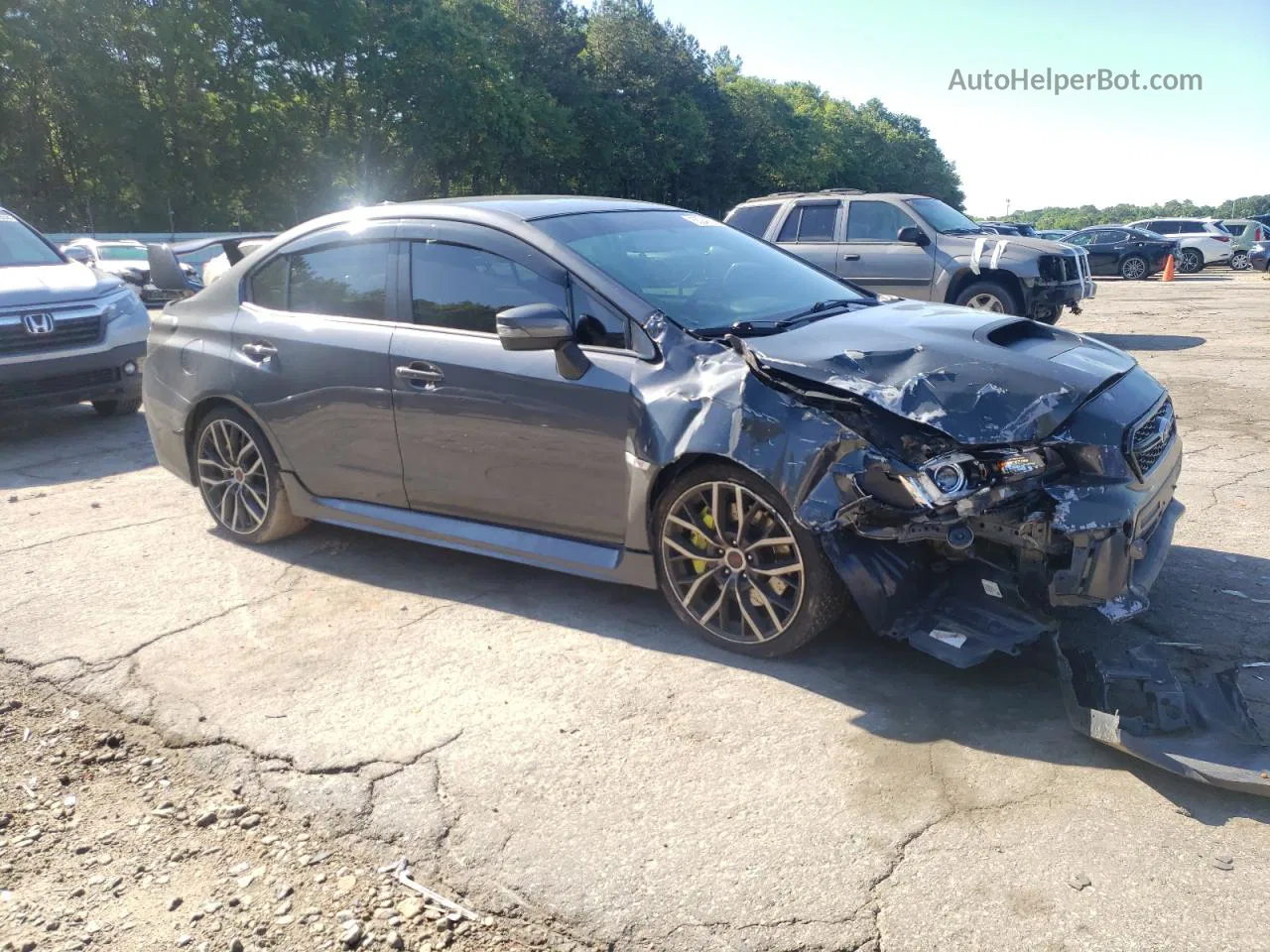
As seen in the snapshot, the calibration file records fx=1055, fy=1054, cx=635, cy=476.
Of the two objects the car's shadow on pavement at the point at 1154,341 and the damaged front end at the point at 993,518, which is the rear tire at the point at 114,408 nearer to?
the damaged front end at the point at 993,518

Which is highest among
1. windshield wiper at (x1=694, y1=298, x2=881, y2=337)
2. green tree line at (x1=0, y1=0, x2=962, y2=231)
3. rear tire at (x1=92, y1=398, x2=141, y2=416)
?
green tree line at (x1=0, y1=0, x2=962, y2=231)

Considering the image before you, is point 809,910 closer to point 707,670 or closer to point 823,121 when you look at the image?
point 707,670

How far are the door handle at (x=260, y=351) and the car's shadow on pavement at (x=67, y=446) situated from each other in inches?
108

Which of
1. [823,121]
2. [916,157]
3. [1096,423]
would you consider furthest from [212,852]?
[916,157]

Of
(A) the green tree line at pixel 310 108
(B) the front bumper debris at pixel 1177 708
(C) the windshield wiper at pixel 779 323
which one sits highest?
(A) the green tree line at pixel 310 108

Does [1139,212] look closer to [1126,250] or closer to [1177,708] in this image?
[1126,250]

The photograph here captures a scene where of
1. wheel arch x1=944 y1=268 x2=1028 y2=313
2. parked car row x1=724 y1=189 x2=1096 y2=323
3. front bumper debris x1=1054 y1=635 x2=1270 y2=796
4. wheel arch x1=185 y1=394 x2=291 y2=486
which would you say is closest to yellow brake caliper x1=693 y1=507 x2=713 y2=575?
front bumper debris x1=1054 y1=635 x2=1270 y2=796

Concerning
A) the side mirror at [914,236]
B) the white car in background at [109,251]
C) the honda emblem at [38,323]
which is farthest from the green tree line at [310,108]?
the side mirror at [914,236]

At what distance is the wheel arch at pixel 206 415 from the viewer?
17.0 ft

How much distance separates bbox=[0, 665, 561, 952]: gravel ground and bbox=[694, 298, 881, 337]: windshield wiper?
2.23 meters

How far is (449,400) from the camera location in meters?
4.45

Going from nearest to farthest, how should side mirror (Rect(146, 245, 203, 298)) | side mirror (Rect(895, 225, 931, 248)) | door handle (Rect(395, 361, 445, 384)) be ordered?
door handle (Rect(395, 361, 445, 384))
side mirror (Rect(146, 245, 203, 298))
side mirror (Rect(895, 225, 931, 248))

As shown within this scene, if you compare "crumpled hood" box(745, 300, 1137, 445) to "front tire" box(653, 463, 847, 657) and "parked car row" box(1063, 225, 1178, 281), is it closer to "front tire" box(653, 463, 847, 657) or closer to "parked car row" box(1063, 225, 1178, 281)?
"front tire" box(653, 463, 847, 657)

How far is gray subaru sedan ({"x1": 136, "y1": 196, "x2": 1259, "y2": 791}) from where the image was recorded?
11.3ft
